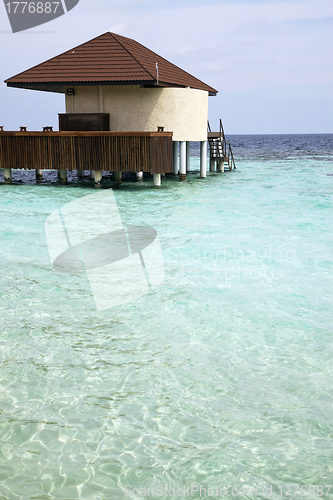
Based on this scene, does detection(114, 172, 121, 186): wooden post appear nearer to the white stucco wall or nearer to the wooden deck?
the white stucco wall

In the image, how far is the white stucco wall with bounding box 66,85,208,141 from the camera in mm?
20703

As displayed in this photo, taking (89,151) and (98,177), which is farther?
(98,177)

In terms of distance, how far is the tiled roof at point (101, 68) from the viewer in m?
19.8

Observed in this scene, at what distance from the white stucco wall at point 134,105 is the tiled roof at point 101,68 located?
2.17 ft

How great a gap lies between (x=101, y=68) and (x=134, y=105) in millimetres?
1964

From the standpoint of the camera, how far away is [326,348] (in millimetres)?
6082

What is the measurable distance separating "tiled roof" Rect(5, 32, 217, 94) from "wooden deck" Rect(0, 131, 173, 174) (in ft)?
7.12

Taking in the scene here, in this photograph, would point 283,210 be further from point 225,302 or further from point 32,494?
point 32,494

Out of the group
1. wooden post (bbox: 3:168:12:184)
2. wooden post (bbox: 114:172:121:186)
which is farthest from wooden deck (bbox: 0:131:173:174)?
wooden post (bbox: 114:172:121:186)

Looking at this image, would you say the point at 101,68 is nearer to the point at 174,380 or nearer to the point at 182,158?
the point at 182,158

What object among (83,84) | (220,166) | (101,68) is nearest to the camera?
(83,84)

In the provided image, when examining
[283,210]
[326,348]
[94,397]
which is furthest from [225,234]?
[94,397]

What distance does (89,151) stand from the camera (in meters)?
19.3

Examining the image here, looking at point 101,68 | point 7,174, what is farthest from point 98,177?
point 101,68
